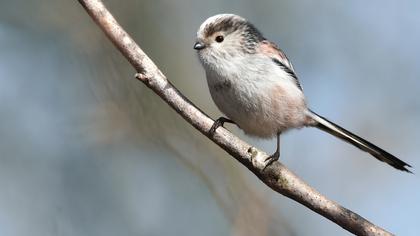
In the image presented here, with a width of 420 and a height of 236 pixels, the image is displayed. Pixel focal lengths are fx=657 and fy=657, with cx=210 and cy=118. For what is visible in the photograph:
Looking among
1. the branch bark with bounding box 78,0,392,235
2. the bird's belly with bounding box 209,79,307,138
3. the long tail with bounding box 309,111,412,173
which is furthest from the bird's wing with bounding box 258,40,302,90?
the branch bark with bounding box 78,0,392,235

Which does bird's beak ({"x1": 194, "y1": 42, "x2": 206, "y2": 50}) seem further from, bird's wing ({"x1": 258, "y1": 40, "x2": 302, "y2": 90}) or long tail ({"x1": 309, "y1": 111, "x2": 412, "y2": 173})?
long tail ({"x1": 309, "y1": 111, "x2": 412, "y2": 173})

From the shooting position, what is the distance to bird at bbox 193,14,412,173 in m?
3.86

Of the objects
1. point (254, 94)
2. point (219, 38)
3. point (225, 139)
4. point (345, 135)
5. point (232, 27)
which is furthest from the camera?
point (345, 135)

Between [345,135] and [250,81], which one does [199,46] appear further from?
[345,135]

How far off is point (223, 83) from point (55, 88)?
1712 millimetres

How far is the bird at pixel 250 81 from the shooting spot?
386 cm

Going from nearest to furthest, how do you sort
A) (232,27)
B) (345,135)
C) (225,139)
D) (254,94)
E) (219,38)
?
(225,139)
(254,94)
(219,38)
(232,27)
(345,135)

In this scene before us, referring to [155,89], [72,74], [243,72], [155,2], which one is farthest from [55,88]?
[155,89]

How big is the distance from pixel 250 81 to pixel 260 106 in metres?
0.16

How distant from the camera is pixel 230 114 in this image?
3938 millimetres

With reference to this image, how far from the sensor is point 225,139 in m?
3.18

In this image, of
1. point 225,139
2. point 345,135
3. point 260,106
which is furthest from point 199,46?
point 345,135

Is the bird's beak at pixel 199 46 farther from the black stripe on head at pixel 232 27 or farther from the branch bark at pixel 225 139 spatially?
the branch bark at pixel 225 139

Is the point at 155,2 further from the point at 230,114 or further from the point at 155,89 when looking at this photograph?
the point at 155,89
